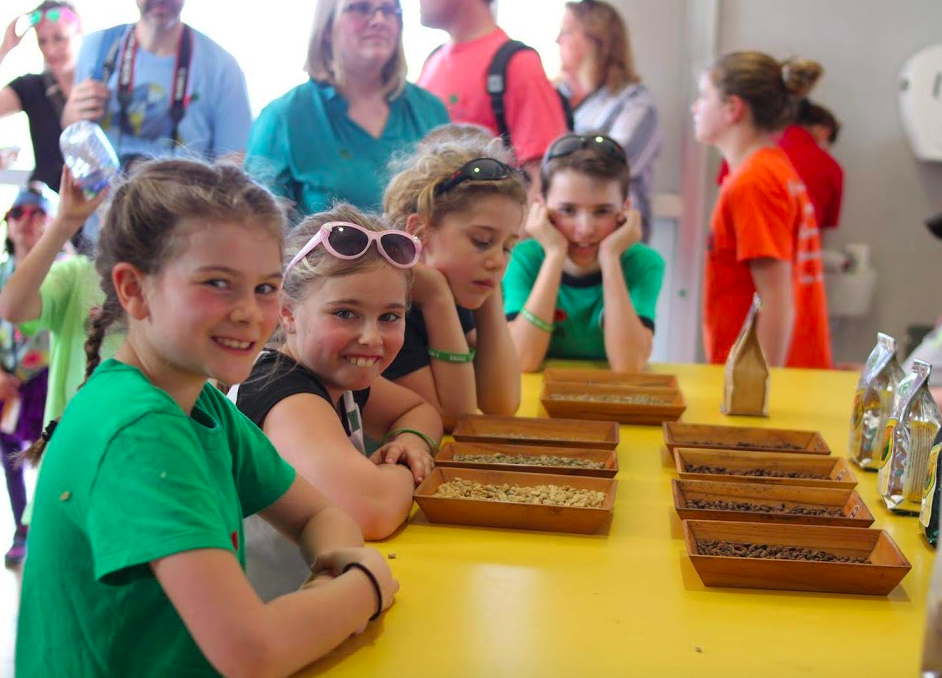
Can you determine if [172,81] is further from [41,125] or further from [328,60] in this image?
[328,60]

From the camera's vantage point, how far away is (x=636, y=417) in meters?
1.96

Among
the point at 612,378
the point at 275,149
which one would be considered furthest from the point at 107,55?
the point at 612,378

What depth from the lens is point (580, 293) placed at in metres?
2.64

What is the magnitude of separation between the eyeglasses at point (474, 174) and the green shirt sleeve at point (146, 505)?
102 centimetres

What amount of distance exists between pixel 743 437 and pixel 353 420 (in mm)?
721

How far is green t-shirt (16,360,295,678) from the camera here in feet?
2.81

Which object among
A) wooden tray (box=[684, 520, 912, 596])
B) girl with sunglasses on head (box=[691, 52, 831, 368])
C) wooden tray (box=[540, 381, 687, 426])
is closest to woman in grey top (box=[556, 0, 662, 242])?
girl with sunglasses on head (box=[691, 52, 831, 368])

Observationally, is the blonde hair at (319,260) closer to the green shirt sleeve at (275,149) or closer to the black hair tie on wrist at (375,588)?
the black hair tie on wrist at (375,588)

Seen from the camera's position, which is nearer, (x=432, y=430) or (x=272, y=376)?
(x=272, y=376)

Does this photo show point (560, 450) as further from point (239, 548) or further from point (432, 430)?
point (239, 548)

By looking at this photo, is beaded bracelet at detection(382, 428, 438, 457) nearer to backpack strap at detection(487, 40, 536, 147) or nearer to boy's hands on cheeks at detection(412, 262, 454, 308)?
boy's hands on cheeks at detection(412, 262, 454, 308)

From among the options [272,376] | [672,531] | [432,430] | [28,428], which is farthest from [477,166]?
Answer: [28,428]

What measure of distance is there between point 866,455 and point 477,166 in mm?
870

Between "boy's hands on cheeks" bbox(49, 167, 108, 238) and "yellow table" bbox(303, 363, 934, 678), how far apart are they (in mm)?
1237
